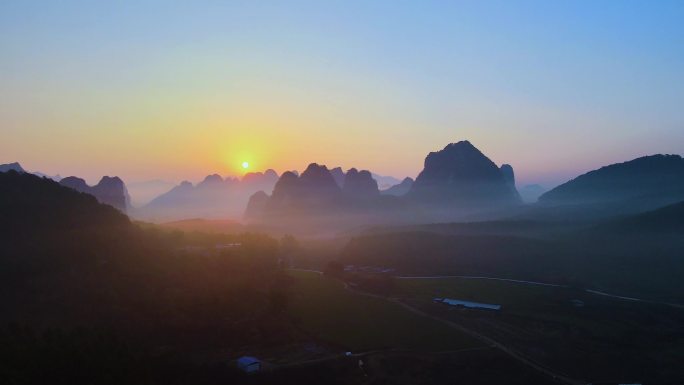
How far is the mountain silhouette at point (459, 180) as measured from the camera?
16612 cm

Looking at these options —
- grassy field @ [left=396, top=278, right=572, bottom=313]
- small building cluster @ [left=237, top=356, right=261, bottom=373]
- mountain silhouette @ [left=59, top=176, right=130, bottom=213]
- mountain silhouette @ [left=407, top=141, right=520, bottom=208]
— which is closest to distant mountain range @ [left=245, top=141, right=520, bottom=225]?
mountain silhouette @ [left=407, top=141, right=520, bottom=208]

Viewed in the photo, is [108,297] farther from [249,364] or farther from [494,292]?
[494,292]

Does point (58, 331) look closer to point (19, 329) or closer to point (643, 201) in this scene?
point (19, 329)

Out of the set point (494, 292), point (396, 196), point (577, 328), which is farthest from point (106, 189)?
point (577, 328)

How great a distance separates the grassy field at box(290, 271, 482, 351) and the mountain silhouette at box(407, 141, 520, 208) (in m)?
120

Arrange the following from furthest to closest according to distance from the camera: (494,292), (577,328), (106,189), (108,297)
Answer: (106,189) < (494,292) < (577,328) < (108,297)

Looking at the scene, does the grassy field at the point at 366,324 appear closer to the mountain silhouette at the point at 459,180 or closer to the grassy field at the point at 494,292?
the grassy field at the point at 494,292

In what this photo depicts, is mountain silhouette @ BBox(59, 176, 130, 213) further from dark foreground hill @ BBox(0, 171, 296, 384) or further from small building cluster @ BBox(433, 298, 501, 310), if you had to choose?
small building cluster @ BBox(433, 298, 501, 310)

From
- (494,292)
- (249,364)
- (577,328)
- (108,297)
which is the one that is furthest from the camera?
(494,292)

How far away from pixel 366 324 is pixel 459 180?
13341 centimetres

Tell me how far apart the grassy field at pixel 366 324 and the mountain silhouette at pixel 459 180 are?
12039 centimetres

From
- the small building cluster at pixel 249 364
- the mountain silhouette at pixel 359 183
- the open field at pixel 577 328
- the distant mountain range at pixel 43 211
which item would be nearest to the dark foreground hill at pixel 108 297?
the distant mountain range at pixel 43 211

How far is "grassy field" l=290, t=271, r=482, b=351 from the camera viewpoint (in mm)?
34875

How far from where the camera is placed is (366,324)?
39375 mm
